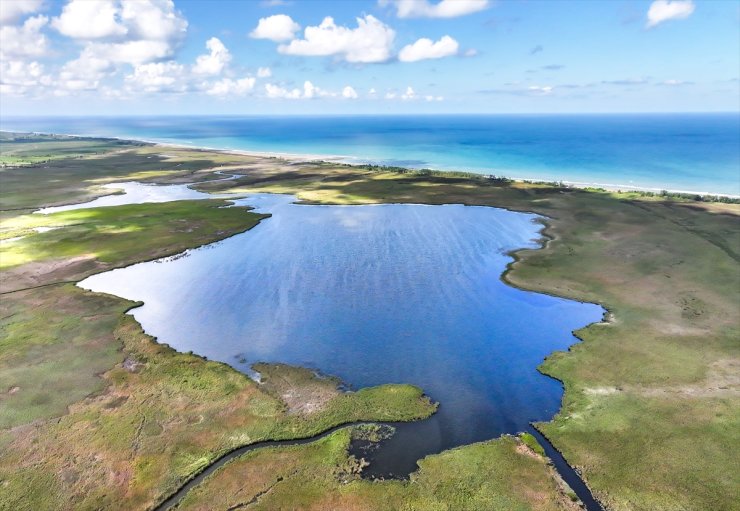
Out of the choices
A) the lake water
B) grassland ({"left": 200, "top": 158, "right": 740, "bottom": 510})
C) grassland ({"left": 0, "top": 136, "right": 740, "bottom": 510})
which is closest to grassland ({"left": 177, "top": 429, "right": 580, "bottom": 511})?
grassland ({"left": 0, "top": 136, "right": 740, "bottom": 510})

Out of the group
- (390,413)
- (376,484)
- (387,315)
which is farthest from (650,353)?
(376,484)

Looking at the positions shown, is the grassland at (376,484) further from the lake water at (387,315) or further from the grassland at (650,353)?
the grassland at (650,353)

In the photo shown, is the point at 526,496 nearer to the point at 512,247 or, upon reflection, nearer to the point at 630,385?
the point at 630,385

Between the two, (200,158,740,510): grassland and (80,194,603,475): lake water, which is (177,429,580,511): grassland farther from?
(200,158,740,510): grassland

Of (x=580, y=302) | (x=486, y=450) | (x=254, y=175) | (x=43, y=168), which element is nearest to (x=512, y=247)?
(x=580, y=302)

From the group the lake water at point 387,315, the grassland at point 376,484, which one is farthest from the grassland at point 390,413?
the lake water at point 387,315
